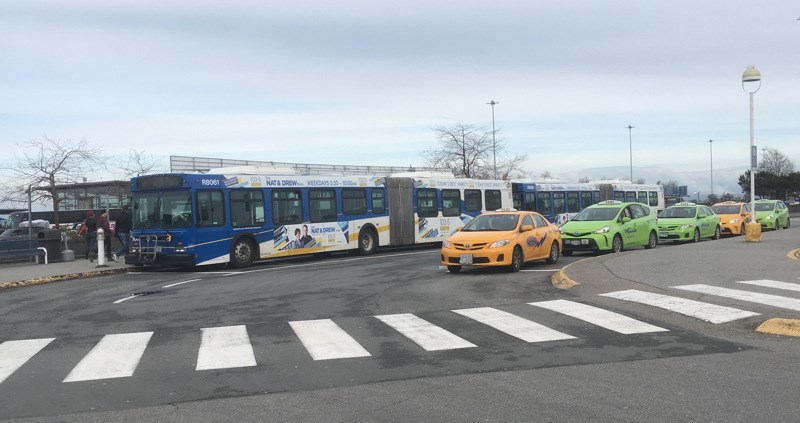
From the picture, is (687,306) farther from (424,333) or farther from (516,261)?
(516,261)

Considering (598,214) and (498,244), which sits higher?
(598,214)

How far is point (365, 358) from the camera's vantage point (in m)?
7.55

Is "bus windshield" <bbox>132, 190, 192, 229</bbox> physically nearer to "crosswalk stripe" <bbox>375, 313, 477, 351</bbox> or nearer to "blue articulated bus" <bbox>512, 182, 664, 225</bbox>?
"crosswalk stripe" <bbox>375, 313, 477, 351</bbox>

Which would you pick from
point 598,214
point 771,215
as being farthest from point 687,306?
point 771,215

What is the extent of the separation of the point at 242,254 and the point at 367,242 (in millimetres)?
5986

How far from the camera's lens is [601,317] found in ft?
32.0

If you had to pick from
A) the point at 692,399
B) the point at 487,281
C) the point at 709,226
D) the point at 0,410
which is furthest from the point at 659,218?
the point at 0,410

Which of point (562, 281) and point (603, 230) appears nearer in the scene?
point (562, 281)

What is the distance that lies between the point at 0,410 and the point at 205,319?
4748 millimetres

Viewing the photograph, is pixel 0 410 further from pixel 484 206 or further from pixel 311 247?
pixel 484 206

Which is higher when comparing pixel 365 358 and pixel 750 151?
pixel 750 151

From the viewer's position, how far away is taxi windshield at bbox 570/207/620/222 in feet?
70.8

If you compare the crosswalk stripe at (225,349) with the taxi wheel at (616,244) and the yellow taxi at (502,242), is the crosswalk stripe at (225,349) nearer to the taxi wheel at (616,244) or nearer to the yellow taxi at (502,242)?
the yellow taxi at (502,242)

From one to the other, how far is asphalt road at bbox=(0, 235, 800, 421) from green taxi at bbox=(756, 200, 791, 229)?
2372 cm
